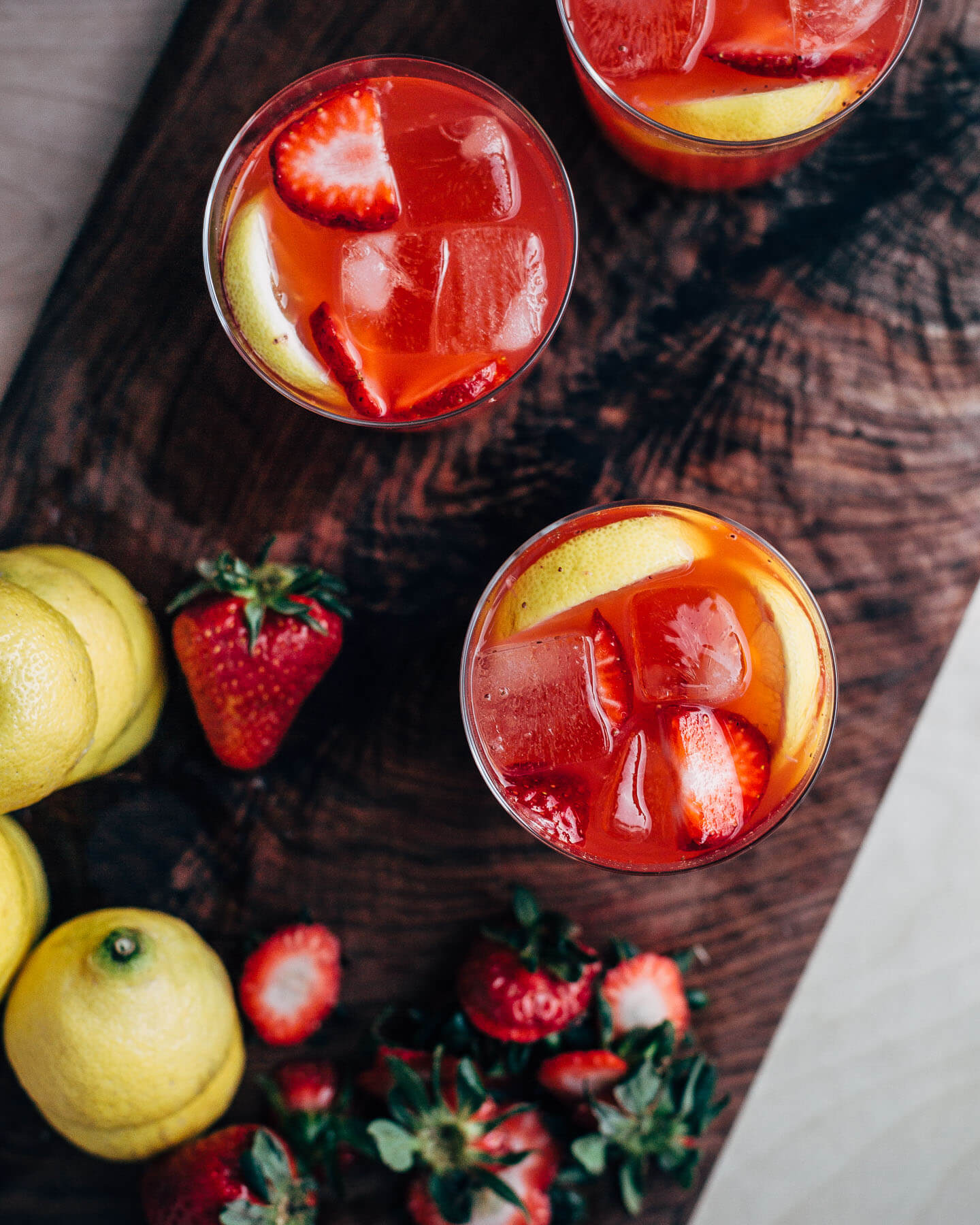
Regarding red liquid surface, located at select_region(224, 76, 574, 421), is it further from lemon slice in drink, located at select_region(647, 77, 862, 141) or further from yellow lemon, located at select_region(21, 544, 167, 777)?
yellow lemon, located at select_region(21, 544, 167, 777)

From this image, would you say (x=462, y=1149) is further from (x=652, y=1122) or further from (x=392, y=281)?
(x=392, y=281)

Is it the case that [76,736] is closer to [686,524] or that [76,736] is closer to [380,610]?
[380,610]

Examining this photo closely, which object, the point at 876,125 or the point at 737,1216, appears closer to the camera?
the point at 876,125

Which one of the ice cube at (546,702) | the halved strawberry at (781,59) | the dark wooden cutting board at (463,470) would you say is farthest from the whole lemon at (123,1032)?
the halved strawberry at (781,59)

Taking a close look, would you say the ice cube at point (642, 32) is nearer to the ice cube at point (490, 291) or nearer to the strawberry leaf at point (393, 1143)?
the ice cube at point (490, 291)

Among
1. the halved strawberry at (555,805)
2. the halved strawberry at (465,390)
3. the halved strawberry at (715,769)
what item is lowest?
the halved strawberry at (555,805)

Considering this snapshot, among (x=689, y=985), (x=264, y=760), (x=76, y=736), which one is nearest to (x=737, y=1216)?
(x=689, y=985)
